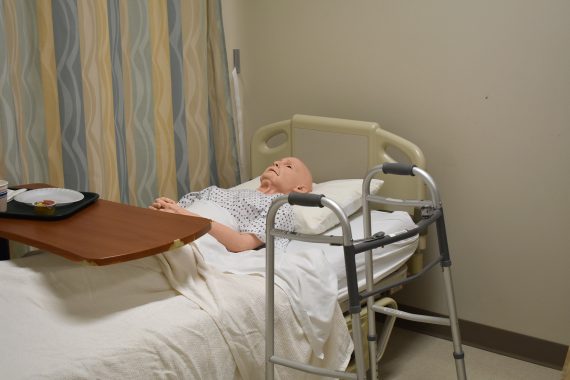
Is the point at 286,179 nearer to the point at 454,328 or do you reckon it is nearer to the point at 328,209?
the point at 328,209

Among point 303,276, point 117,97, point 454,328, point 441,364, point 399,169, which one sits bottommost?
point 441,364

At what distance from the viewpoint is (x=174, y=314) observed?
184 cm

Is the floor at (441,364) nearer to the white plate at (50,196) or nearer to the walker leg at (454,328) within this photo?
the walker leg at (454,328)

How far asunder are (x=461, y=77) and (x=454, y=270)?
88 centimetres

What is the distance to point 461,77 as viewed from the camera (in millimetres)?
2814

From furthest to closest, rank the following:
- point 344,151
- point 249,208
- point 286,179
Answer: point 344,151 < point 286,179 < point 249,208

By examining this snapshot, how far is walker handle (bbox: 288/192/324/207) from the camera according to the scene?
5.58 feet

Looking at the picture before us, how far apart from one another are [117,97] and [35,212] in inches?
30.6

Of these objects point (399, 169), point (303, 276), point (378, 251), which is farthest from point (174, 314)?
point (378, 251)

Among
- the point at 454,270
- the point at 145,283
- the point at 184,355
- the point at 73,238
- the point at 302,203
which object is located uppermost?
the point at 302,203

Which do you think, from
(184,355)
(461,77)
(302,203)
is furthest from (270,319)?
(461,77)

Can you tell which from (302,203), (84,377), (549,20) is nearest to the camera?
(84,377)

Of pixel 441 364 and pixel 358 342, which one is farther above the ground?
pixel 358 342

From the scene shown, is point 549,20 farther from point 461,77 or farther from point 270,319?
point 270,319
